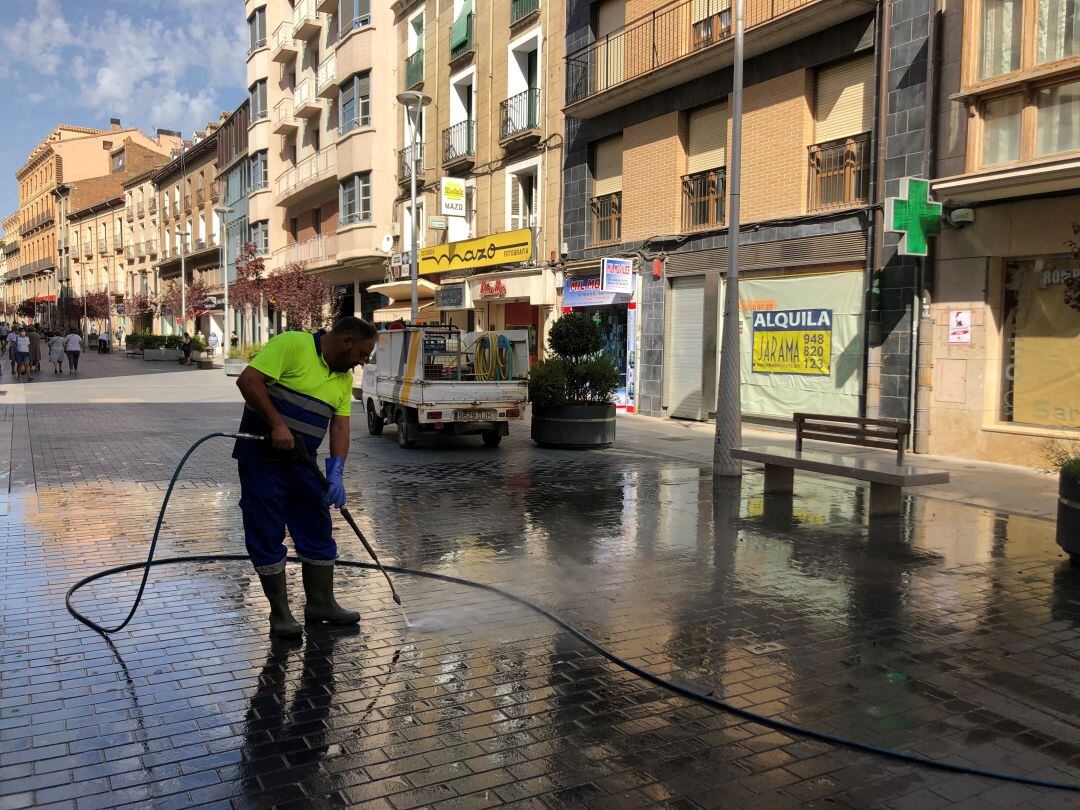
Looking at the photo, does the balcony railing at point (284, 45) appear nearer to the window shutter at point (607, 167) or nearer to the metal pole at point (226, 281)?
the metal pole at point (226, 281)

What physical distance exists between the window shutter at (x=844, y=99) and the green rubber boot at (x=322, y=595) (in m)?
12.5

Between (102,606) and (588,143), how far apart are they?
59.2 ft

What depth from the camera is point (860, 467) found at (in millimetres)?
8438

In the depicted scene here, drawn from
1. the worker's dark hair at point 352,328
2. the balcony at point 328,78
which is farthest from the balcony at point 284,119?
the worker's dark hair at point 352,328

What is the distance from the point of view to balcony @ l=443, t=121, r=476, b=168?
87.9 ft

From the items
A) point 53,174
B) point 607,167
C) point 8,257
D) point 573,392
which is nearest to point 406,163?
point 607,167

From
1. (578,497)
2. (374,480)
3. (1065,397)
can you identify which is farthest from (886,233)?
(374,480)

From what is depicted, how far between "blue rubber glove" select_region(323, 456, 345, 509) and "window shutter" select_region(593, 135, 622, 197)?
1679cm

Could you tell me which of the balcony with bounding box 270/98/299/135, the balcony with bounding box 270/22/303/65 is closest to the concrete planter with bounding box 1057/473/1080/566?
the balcony with bounding box 270/98/299/135

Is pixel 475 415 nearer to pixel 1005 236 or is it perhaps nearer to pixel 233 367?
pixel 1005 236

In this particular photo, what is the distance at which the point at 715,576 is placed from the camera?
6484 mm

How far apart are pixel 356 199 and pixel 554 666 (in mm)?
29144

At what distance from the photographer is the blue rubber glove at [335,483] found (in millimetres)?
4965

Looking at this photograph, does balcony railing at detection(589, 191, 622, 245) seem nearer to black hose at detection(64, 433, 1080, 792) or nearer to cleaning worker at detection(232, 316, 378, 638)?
black hose at detection(64, 433, 1080, 792)
